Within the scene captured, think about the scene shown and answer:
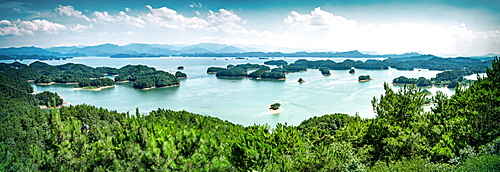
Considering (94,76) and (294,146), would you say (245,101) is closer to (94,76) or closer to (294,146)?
(294,146)

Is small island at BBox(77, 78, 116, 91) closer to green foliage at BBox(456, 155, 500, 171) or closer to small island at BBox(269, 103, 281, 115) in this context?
small island at BBox(269, 103, 281, 115)

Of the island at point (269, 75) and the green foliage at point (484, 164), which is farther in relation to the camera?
the island at point (269, 75)

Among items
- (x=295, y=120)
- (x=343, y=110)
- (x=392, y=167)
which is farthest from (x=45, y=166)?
(x=343, y=110)

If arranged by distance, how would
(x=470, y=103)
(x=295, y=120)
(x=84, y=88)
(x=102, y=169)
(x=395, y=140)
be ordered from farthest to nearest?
(x=84, y=88), (x=295, y=120), (x=470, y=103), (x=395, y=140), (x=102, y=169)

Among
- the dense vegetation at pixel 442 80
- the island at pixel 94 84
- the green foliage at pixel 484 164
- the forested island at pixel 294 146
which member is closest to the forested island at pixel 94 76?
the island at pixel 94 84

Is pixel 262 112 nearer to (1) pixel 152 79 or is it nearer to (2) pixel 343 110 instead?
(2) pixel 343 110

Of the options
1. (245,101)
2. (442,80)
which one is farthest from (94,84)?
(442,80)

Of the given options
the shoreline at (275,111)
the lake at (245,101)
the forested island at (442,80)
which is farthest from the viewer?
the forested island at (442,80)

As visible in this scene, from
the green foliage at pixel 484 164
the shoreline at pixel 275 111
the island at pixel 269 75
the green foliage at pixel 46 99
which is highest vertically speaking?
the green foliage at pixel 484 164

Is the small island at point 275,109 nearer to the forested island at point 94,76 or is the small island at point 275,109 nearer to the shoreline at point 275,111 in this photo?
the shoreline at point 275,111

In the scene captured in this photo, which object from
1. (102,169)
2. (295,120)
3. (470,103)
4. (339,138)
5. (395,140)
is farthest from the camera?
(295,120)

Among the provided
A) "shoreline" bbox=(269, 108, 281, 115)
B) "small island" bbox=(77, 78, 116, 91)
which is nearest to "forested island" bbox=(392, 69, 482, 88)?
"shoreline" bbox=(269, 108, 281, 115)
